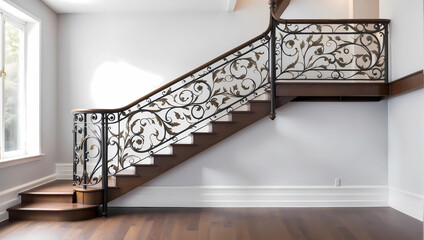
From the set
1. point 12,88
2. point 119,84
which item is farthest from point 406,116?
point 12,88

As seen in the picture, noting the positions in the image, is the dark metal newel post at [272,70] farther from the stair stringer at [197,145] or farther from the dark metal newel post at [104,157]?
the dark metal newel post at [104,157]

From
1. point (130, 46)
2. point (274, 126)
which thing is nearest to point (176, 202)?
A: point (274, 126)

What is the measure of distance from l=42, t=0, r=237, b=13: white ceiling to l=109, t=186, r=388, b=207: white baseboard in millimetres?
3045

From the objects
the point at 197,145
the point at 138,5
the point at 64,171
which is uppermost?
the point at 138,5

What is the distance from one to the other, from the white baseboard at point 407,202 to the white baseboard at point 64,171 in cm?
537

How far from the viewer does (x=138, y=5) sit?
645cm

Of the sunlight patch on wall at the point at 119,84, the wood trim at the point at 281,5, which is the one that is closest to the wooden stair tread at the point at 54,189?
A: the sunlight patch on wall at the point at 119,84

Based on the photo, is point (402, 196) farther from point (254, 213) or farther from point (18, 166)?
point (18, 166)

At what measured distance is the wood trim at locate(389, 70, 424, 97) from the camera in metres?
4.72

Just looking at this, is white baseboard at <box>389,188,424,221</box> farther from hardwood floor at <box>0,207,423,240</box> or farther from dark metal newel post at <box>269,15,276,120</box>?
dark metal newel post at <box>269,15,276,120</box>

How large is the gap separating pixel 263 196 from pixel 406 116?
7.79 feet

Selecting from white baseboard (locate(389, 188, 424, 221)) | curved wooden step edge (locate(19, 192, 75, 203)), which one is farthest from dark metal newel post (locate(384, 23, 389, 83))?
curved wooden step edge (locate(19, 192, 75, 203))

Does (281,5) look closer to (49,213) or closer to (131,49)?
(131,49)

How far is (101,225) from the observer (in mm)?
4793
